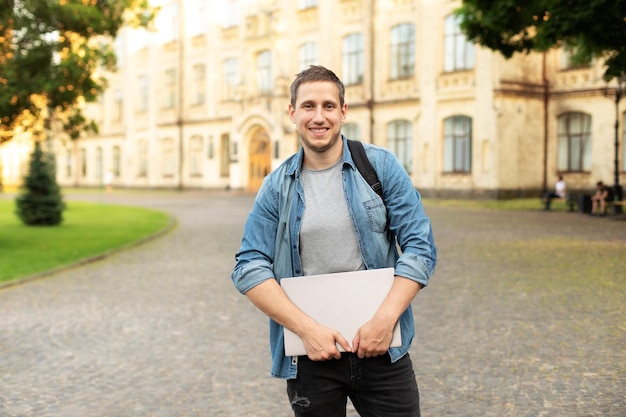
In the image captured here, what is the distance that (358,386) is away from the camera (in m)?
2.88

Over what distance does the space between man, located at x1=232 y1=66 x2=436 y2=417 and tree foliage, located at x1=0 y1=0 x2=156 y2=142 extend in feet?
44.3

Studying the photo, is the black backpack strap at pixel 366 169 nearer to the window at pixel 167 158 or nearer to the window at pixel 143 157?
the window at pixel 167 158

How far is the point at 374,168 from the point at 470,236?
14.6 m

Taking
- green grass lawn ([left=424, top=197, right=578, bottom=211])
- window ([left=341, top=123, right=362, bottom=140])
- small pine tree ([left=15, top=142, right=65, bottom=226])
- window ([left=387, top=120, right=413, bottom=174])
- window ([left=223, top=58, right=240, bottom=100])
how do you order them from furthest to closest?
window ([left=223, top=58, right=240, bottom=100])
window ([left=341, top=123, right=362, bottom=140])
window ([left=387, top=120, right=413, bottom=174])
green grass lawn ([left=424, top=197, right=578, bottom=211])
small pine tree ([left=15, top=142, right=65, bottom=226])

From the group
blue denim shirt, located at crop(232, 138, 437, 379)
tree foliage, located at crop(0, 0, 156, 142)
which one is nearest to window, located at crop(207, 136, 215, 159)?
tree foliage, located at crop(0, 0, 156, 142)

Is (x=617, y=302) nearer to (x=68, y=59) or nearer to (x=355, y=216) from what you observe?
(x=355, y=216)

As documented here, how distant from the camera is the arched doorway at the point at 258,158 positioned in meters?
43.1

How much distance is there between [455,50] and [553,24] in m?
17.9

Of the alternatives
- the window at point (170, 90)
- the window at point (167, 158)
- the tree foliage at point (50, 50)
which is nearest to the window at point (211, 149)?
the window at point (167, 158)

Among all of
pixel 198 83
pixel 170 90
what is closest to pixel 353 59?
pixel 198 83

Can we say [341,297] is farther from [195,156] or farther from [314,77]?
[195,156]

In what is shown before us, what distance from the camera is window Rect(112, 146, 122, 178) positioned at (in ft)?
181

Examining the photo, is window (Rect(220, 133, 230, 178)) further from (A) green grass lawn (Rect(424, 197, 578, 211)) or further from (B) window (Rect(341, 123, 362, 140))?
(A) green grass lawn (Rect(424, 197, 578, 211))

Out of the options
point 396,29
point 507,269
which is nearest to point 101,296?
point 507,269
